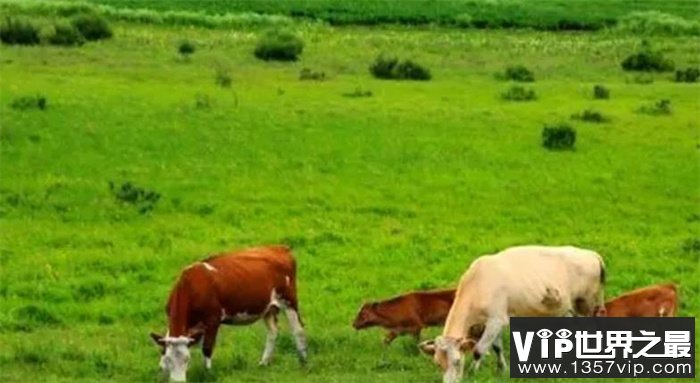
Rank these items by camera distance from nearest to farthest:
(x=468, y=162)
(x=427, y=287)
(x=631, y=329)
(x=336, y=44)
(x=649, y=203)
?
(x=631, y=329) → (x=427, y=287) → (x=649, y=203) → (x=468, y=162) → (x=336, y=44)

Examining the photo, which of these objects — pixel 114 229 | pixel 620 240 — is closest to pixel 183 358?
pixel 114 229

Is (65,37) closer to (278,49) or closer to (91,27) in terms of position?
(91,27)

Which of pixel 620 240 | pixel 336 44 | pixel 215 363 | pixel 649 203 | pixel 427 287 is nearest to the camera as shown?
pixel 215 363

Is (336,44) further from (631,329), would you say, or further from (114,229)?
(631,329)

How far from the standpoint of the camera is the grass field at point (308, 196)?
1524cm

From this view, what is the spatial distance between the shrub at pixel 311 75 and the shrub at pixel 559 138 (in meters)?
10.7

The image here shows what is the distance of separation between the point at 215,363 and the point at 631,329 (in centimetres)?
406

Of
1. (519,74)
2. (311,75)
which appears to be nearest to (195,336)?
(311,75)

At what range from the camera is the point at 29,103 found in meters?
28.0

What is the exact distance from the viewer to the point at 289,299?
46.3ft

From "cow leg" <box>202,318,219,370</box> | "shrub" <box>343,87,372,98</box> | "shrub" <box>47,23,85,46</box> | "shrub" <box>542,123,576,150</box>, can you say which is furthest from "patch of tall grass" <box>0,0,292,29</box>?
"cow leg" <box>202,318,219,370</box>

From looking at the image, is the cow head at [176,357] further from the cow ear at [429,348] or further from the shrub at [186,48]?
the shrub at [186,48]

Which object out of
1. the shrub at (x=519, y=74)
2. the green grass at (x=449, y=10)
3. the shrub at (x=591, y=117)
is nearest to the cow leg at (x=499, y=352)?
the shrub at (x=591, y=117)

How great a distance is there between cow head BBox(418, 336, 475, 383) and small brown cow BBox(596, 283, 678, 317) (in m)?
2.48
